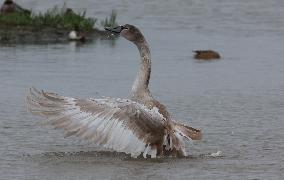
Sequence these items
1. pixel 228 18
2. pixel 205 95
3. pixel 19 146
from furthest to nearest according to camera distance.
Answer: pixel 228 18
pixel 205 95
pixel 19 146

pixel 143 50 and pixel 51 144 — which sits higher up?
pixel 143 50

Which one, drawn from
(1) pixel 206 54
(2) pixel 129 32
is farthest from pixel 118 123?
(1) pixel 206 54

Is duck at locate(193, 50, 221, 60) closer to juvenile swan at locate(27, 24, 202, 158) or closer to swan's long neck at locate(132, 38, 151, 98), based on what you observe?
swan's long neck at locate(132, 38, 151, 98)

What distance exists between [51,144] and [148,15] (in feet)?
59.7

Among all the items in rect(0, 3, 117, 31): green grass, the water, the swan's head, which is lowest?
the water

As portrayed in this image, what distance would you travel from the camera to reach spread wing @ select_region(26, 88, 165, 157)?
384 inches

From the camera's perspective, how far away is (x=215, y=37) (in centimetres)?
2370

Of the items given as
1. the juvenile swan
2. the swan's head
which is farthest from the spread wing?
the swan's head

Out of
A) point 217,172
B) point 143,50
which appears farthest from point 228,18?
point 217,172

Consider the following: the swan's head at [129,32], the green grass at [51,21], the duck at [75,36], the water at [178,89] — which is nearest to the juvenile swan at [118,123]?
the water at [178,89]

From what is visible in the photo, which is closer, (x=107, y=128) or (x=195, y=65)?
(x=107, y=128)

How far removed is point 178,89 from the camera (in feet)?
49.3

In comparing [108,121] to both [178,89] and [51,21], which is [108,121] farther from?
[51,21]

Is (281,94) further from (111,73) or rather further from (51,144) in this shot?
(51,144)
